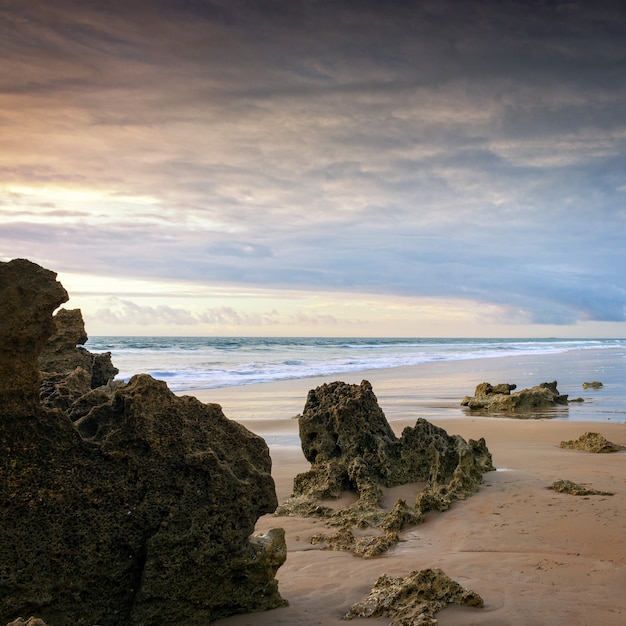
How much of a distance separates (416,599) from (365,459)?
3.22m

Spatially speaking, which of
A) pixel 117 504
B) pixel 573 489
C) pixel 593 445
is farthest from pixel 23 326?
pixel 593 445

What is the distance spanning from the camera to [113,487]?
358cm

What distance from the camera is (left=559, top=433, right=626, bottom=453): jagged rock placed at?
8.88m

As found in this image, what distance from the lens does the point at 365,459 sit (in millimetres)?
6941

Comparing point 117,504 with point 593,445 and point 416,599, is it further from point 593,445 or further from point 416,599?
point 593,445

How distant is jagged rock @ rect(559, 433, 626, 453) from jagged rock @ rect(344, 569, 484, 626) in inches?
237

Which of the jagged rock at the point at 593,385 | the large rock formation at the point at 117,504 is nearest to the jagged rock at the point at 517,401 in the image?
the jagged rock at the point at 593,385

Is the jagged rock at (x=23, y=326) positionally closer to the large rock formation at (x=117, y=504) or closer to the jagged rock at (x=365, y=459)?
the large rock formation at (x=117, y=504)

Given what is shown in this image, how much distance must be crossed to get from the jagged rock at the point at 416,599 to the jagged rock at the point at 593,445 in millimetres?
6012

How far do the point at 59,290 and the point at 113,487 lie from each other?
3.89 feet

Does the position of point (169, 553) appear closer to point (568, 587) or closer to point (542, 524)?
point (568, 587)

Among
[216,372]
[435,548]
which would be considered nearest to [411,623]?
[435,548]

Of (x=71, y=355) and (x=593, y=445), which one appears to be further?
(x=593, y=445)

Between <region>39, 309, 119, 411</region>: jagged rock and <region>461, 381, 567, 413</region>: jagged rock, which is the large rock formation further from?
<region>461, 381, 567, 413</region>: jagged rock
